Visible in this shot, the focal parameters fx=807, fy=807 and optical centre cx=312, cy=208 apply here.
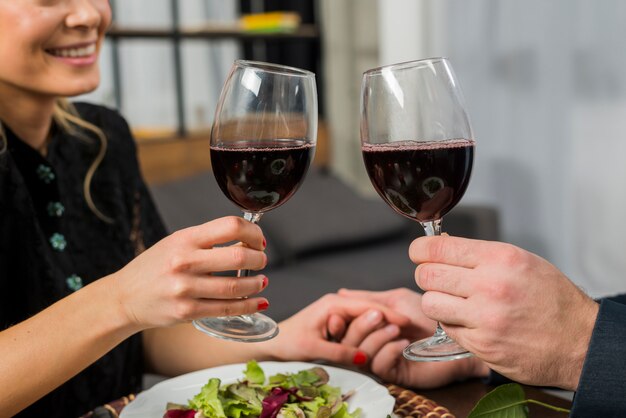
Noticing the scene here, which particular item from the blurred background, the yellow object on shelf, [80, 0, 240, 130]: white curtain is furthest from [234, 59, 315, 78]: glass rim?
the yellow object on shelf

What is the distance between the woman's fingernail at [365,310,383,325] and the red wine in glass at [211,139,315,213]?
349mm

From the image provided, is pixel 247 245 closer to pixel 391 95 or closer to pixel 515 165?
pixel 391 95

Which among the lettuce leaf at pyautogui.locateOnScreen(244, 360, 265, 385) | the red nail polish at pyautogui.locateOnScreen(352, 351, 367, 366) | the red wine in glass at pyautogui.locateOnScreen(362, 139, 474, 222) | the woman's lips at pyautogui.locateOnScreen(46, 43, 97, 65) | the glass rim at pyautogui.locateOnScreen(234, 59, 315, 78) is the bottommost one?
the red nail polish at pyautogui.locateOnScreen(352, 351, 367, 366)

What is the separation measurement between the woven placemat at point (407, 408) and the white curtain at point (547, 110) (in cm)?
306

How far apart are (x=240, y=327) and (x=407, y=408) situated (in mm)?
242

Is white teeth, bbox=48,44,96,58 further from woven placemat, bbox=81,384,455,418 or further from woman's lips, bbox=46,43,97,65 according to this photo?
woven placemat, bbox=81,384,455,418

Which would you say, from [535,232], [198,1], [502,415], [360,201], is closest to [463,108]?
[502,415]

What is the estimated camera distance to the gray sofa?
3318 millimetres

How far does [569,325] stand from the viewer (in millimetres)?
908

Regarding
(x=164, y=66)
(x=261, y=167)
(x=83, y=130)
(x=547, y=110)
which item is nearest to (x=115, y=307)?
(x=261, y=167)

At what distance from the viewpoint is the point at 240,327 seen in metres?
1.04

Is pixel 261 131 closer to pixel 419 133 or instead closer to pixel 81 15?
pixel 419 133

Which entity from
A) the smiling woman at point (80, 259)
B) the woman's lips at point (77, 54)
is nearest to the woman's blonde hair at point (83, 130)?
the smiling woman at point (80, 259)

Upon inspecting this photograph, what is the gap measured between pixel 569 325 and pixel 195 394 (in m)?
0.50
